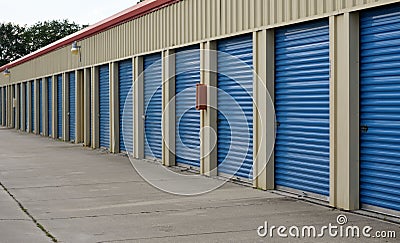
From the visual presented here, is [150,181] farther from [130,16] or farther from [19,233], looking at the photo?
[130,16]

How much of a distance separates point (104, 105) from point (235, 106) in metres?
9.08

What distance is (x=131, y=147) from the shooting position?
18312mm

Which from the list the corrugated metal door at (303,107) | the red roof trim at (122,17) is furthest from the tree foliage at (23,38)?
the corrugated metal door at (303,107)

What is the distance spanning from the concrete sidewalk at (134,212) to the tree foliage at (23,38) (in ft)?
247

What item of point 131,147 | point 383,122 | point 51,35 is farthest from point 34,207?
point 51,35

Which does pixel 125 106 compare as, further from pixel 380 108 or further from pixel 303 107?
pixel 380 108

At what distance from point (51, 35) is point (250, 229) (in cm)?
8399

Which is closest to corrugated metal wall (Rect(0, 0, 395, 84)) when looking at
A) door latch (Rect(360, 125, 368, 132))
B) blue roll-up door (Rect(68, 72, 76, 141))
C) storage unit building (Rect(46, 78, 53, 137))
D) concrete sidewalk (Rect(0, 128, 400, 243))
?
blue roll-up door (Rect(68, 72, 76, 141))

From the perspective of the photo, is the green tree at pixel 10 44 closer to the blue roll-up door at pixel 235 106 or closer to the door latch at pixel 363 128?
the blue roll-up door at pixel 235 106

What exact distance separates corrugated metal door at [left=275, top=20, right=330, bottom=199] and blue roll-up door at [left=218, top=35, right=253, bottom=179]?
89 cm

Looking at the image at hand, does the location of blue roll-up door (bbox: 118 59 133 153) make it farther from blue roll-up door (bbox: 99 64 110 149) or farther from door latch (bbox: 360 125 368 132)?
door latch (bbox: 360 125 368 132)

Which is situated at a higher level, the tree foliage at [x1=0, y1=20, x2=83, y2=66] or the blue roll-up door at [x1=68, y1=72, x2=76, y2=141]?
the tree foliage at [x1=0, y1=20, x2=83, y2=66]

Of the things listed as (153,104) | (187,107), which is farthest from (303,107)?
Result: (153,104)

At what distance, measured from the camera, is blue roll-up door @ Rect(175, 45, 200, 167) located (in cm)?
1421
